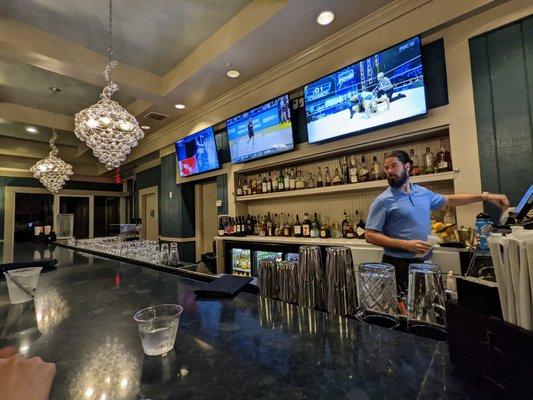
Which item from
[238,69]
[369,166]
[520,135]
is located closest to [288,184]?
[369,166]

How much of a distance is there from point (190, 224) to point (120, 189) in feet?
16.9

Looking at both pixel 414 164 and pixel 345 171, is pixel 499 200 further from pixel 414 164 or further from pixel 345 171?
pixel 345 171

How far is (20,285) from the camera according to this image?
1125mm

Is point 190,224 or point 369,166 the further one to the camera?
point 190,224

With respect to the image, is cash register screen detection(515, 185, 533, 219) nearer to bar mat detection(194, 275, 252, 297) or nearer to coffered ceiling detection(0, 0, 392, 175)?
bar mat detection(194, 275, 252, 297)

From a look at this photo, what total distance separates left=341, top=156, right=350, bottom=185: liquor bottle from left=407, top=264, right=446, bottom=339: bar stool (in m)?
2.16

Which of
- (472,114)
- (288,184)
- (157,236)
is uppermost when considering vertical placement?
(472,114)

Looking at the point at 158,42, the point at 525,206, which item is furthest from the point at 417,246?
the point at 158,42

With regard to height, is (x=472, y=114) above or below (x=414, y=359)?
above

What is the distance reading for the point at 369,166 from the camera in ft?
9.13

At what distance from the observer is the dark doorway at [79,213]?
807cm

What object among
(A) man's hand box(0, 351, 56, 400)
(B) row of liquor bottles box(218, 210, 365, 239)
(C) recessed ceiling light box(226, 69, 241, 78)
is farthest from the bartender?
(C) recessed ceiling light box(226, 69, 241, 78)

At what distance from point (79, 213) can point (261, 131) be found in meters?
7.68

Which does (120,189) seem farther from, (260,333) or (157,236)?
(260,333)
